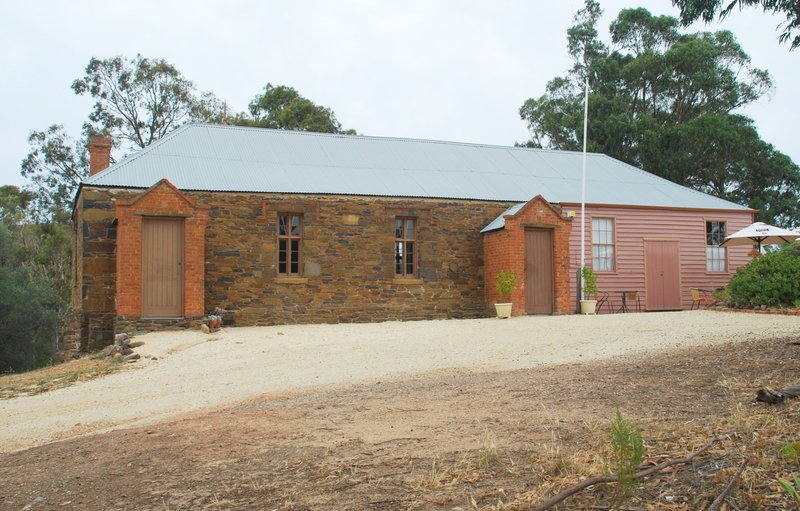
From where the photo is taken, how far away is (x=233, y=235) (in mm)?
16906

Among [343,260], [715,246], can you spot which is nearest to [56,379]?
[343,260]

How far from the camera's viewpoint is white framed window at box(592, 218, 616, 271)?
20.3 meters

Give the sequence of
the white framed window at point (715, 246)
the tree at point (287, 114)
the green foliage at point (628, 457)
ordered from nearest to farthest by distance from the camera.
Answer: the green foliage at point (628, 457) < the white framed window at point (715, 246) < the tree at point (287, 114)

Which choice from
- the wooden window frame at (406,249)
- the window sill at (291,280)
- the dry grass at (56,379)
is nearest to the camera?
the dry grass at (56,379)

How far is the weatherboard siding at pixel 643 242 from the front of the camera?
20141 mm

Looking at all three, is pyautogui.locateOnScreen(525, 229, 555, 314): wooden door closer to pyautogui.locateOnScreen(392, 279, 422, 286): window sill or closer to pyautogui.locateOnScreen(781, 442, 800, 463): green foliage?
pyautogui.locateOnScreen(392, 279, 422, 286): window sill

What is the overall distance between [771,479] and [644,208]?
58.3 feet

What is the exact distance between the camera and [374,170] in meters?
19.6

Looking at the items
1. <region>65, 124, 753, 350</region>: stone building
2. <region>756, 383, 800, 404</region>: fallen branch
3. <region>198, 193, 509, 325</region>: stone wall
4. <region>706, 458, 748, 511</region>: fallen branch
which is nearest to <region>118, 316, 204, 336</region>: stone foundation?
<region>65, 124, 753, 350</region>: stone building

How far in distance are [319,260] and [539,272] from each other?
5.83m

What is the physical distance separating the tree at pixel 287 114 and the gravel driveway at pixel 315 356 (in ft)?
64.9

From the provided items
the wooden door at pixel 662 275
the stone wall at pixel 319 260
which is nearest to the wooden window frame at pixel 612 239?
the wooden door at pixel 662 275

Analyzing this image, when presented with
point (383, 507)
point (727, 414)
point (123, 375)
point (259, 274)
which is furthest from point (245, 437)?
point (259, 274)

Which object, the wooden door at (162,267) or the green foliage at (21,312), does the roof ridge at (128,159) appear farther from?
the green foliage at (21,312)
